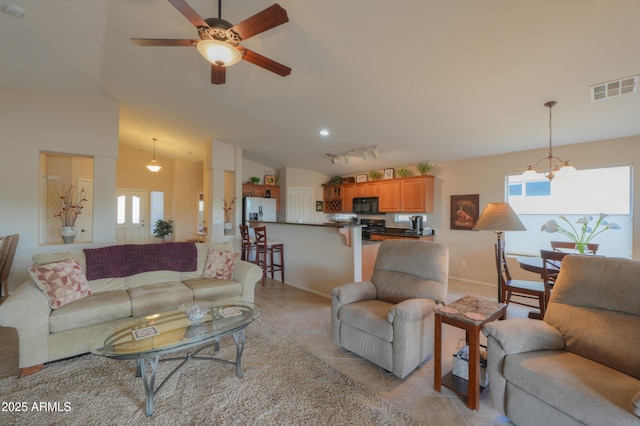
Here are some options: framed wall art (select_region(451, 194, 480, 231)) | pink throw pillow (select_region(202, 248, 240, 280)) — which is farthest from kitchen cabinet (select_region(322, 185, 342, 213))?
pink throw pillow (select_region(202, 248, 240, 280))

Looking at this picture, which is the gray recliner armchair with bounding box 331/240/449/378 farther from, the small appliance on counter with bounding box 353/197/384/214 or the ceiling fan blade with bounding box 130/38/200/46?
the small appliance on counter with bounding box 353/197/384/214

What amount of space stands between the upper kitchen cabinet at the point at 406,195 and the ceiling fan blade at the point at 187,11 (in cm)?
466

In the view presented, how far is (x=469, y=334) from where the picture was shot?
5.91 ft

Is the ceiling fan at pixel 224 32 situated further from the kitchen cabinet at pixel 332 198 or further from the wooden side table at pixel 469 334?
the kitchen cabinet at pixel 332 198

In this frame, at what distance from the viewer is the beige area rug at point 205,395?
1720 mm

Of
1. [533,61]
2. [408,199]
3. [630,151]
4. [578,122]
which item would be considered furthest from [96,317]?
[630,151]

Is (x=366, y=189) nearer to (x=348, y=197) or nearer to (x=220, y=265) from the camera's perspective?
(x=348, y=197)

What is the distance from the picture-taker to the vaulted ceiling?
7.16ft

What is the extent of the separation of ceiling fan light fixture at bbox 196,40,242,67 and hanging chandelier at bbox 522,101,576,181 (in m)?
3.36

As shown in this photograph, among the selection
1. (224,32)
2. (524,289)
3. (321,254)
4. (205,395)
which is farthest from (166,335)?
(524,289)

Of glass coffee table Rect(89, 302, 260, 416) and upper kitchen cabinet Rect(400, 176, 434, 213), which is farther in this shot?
upper kitchen cabinet Rect(400, 176, 434, 213)

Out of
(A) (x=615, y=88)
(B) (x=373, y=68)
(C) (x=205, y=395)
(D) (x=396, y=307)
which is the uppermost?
(B) (x=373, y=68)

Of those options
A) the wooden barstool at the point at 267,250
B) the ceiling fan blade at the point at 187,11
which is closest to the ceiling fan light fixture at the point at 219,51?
the ceiling fan blade at the point at 187,11

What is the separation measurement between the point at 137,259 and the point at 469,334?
3.50 meters
